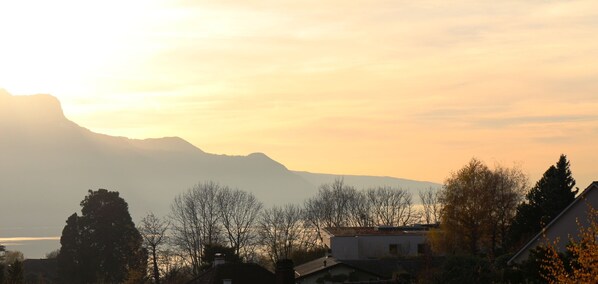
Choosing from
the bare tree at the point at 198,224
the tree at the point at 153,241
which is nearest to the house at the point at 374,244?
the tree at the point at 153,241

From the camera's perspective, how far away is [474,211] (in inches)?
4048

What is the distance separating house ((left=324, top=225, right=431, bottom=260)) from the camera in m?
95.6

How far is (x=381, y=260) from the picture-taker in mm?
87000

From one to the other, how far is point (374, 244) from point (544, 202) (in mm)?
16622

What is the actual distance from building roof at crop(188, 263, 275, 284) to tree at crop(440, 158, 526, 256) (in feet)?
95.3

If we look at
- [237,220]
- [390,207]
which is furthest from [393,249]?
[390,207]

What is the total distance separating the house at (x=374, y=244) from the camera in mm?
95562

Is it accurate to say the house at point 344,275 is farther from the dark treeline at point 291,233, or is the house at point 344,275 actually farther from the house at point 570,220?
the house at point 570,220

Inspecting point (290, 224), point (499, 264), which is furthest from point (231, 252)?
point (290, 224)

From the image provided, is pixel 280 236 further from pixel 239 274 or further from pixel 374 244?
pixel 239 274

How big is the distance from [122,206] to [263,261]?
56.8 ft

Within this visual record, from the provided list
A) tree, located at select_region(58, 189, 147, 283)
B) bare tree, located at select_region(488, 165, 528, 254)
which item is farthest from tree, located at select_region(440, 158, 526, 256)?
tree, located at select_region(58, 189, 147, 283)

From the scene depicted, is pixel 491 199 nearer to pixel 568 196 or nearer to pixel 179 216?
pixel 568 196

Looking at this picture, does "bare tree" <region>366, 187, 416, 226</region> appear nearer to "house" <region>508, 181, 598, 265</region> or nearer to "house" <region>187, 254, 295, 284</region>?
"house" <region>187, 254, 295, 284</region>
